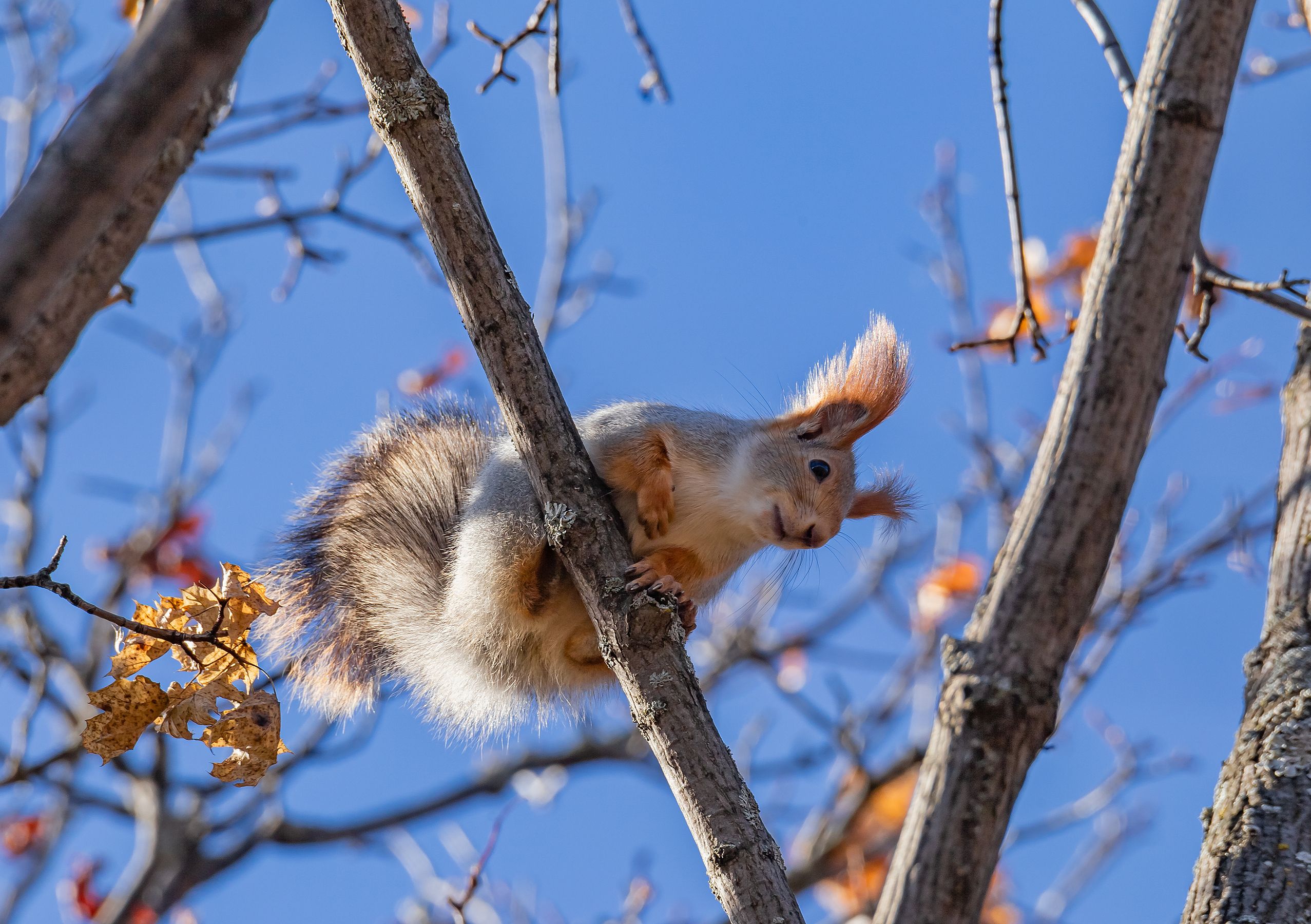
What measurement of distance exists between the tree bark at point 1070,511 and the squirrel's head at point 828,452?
5.84 feet

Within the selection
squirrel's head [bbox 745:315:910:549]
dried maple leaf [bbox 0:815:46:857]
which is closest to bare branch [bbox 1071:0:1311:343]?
squirrel's head [bbox 745:315:910:549]

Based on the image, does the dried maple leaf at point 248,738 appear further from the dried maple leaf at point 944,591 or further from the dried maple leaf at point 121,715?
the dried maple leaf at point 944,591

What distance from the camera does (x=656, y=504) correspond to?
3135 mm

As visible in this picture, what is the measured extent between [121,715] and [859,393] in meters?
2.46

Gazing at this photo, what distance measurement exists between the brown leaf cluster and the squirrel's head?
1.63m

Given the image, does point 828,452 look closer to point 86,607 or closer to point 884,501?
point 884,501

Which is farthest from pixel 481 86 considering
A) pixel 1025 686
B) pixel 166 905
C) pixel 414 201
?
pixel 166 905

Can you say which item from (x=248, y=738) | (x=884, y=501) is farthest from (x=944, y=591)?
(x=248, y=738)

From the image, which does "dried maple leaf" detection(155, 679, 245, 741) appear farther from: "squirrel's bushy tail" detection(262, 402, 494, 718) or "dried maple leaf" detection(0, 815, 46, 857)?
"dried maple leaf" detection(0, 815, 46, 857)

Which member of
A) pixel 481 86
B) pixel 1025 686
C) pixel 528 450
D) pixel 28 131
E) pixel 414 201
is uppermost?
pixel 28 131

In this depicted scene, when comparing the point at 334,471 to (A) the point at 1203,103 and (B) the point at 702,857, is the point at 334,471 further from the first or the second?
(A) the point at 1203,103

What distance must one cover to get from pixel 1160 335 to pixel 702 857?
1182mm

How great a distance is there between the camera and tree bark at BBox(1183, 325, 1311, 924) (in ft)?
6.77

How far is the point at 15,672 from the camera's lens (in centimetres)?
452
